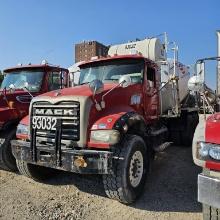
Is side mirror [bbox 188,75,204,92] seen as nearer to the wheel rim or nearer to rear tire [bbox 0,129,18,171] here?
the wheel rim

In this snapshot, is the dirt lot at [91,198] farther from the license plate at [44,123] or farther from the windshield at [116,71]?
the windshield at [116,71]

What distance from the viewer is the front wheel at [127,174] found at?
5051 mm

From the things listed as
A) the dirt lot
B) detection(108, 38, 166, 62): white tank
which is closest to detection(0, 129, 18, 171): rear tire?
the dirt lot

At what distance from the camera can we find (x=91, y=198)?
5.65m

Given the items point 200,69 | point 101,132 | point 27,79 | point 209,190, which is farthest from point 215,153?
point 27,79

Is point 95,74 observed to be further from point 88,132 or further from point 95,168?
point 95,168

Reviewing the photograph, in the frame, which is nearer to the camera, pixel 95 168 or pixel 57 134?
pixel 95 168

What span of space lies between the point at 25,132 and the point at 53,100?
947 mm

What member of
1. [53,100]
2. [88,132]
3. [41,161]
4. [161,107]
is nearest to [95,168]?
[88,132]

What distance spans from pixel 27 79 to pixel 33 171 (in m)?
2.84

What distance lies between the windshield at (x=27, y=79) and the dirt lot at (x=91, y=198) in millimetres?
2178

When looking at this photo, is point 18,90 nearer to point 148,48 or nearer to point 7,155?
point 7,155

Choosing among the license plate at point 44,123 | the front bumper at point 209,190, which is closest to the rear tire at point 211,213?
the front bumper at point 209,190

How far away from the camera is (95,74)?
7.14m
